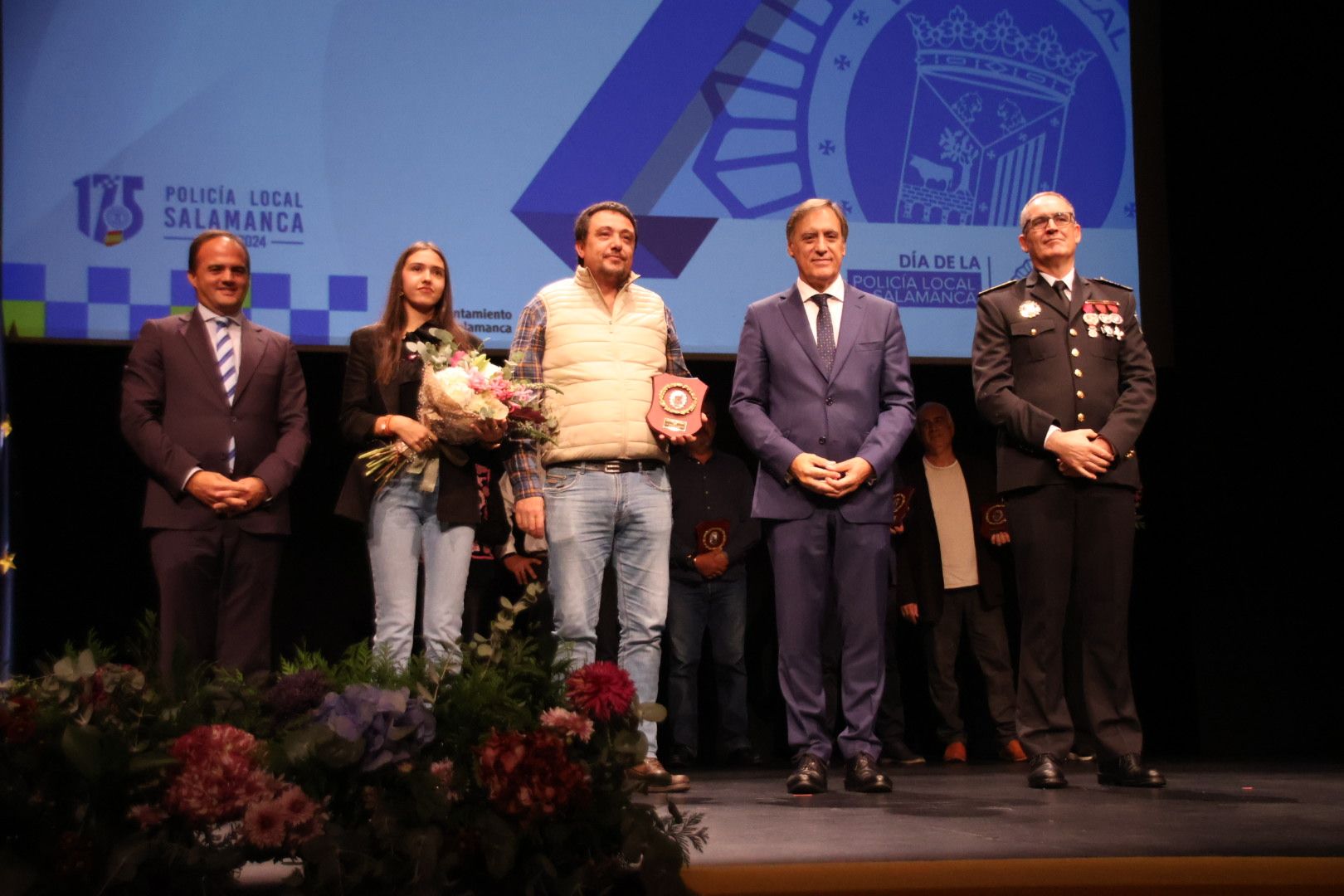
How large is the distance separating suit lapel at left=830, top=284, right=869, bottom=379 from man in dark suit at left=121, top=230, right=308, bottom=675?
1.56 meters

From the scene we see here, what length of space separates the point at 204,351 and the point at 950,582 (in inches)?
124

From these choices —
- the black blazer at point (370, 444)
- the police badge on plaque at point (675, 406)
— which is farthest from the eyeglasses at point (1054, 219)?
the black blazer at point (370, 444)

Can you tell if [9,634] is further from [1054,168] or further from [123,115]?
[1054,168]

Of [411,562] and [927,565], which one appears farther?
[927,565]

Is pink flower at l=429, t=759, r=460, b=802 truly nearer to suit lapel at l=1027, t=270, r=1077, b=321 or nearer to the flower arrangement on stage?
the flower arrangement on stage

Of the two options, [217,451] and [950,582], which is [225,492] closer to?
[217,451]

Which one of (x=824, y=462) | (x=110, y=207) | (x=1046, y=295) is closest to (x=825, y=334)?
(x=824, y=462)

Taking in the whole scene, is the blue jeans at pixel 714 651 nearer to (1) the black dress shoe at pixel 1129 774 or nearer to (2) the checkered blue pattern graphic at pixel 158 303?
(2) the checkered blue pattern graphic at pixel 158 303

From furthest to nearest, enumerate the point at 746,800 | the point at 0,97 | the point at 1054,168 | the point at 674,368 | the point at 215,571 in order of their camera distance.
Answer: the point at 1054,168 < the point at 0,97 < the point at 674,368 < the point at 215,571 < the point at 746,800

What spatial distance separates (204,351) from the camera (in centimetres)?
366

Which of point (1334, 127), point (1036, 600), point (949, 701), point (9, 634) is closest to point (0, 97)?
point (9, 634)

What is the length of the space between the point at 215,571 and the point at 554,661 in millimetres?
1817

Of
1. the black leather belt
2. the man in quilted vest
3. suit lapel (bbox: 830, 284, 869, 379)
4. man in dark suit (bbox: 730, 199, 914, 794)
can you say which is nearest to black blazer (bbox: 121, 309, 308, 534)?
the man in quilted vest

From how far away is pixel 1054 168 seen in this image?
523 cm
